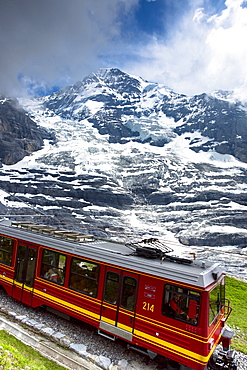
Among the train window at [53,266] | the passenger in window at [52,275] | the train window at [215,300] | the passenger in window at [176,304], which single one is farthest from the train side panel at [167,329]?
the passenger in window at [52,275]

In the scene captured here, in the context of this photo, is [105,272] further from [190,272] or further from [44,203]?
[44,203]

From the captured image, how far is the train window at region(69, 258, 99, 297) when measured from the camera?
1000cm

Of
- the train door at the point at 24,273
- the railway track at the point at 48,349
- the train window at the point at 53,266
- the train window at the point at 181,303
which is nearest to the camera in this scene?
the train window at the point at 181,303

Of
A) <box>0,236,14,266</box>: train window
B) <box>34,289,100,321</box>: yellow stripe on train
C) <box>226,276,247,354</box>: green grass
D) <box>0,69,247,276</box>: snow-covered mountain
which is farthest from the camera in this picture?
<box>0,69,247,276</box>: snow-covered mountain

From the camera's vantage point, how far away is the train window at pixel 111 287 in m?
9.43

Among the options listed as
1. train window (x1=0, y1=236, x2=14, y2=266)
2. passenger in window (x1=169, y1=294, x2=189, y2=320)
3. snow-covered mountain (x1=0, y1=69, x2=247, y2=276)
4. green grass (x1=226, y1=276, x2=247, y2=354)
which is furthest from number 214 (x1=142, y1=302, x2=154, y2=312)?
snow-covered mountain (x1=0, y1=69, x2=247, y2=276)

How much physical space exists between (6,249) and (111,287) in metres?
6.36

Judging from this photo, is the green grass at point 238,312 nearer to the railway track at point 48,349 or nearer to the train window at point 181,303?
the train window at point 181,303

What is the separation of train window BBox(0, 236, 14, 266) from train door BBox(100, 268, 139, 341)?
18.6 feet

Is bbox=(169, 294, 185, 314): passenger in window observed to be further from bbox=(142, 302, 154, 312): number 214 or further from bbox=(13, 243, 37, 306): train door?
bbox=(13, 243, 37, 306): train door

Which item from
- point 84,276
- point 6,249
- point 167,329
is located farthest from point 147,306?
point 6,249

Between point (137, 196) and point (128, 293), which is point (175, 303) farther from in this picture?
point (137, 196)

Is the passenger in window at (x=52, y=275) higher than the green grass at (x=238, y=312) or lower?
higher

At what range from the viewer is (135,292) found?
29.7 ft
